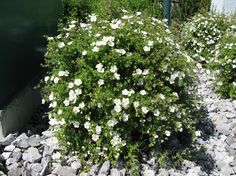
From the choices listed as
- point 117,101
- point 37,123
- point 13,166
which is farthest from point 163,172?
point 37,123

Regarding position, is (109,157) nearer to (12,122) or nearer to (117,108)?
(117,108)

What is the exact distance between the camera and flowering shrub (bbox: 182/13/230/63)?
608cm

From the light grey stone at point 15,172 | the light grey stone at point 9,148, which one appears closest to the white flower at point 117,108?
the light grey stone at point 15,172

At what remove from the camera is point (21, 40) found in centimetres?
433

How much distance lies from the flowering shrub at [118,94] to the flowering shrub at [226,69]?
129 cm

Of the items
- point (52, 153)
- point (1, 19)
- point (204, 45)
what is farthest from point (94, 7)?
point (52, 153)

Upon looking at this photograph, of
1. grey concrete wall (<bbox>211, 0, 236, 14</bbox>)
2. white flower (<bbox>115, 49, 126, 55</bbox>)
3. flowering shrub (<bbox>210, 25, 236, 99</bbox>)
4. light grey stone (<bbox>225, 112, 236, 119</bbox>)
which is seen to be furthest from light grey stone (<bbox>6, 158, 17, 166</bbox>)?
grey concrete wall (<bbox>211, 0, 236, 14</bbox>)

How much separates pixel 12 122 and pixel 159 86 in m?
1.43

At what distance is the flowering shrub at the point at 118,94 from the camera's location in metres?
3.27

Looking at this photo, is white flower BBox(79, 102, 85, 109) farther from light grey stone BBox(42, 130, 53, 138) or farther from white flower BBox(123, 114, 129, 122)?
light grey stone BBox(42, 130, 53, 138)

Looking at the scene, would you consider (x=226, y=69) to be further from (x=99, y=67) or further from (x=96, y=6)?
(x=96, y=6)

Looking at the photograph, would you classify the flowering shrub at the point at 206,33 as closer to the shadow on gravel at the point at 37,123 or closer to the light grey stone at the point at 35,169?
the shadow on gravel at the point at 37,123

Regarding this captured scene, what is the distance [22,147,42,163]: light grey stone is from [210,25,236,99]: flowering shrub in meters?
2.20

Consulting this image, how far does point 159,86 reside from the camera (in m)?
3.42
